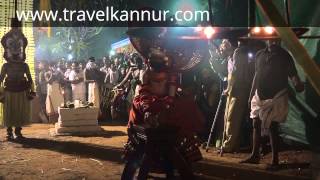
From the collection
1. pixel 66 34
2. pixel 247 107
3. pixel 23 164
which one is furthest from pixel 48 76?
pixel 66 34

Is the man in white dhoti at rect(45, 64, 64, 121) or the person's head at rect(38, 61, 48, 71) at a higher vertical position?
the person's head at rect(38, 61, 48, 71)

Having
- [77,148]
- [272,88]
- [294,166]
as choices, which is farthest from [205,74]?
[77,148]

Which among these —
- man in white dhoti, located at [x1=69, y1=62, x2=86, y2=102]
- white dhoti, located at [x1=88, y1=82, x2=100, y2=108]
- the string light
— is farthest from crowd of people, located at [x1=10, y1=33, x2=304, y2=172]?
man in white dhoti, located at [x1=69, y1=62, x2=86, y2=102]

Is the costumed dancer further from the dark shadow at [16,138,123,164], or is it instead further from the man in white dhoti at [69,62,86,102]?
the man in white dhoti at [69,62,86,102]

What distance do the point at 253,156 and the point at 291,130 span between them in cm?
148

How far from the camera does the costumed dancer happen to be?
9672mm

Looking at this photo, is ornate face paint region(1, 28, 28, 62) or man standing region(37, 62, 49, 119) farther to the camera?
man standing region(37, 62, 49, 119)

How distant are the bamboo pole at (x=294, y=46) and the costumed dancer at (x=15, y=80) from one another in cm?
801

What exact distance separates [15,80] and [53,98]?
429 cm

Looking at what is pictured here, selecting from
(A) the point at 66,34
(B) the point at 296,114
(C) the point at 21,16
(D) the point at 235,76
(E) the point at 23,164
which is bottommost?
(E) the point at 23,164

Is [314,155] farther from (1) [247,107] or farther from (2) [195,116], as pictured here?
(2) [195,116]

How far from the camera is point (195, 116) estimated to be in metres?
5.62

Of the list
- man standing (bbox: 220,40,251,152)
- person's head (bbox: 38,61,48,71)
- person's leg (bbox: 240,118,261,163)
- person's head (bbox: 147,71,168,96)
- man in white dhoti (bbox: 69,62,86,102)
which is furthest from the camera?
person's head (bbox: 38,61,48,71)

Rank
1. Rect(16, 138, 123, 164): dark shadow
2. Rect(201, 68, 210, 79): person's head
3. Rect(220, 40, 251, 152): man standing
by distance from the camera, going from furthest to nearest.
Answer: Rect(201, 68, 210, 79): person's head, Rect(16, 138, 123, 164): dark shadow, Rect(220, 40, 251, 152): man standing
